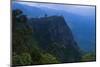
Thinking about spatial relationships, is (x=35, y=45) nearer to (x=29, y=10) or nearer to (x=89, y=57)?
(x=29, y=10)

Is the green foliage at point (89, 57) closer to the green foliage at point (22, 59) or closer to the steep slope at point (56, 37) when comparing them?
the steep slope at point (56, 37)

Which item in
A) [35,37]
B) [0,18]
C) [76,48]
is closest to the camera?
[0,18]

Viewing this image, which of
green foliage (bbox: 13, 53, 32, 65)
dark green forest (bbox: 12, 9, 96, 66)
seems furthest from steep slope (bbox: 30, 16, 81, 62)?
green foliage (bbox: 13, 53, 32, 65)

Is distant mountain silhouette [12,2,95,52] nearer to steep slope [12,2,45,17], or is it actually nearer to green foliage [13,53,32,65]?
steep slope [12,2,45,17]

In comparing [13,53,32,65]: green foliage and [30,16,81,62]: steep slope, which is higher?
[30,16,81,62]: steep slope

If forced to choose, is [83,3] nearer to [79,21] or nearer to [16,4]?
[79,21]

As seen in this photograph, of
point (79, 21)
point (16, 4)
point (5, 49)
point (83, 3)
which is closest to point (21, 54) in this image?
point (5, 49)

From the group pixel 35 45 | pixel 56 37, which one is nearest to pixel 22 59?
pixel 35 45

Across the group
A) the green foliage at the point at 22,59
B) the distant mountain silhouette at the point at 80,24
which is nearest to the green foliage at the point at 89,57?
the distant mountain silhouette at the point at 80,24
